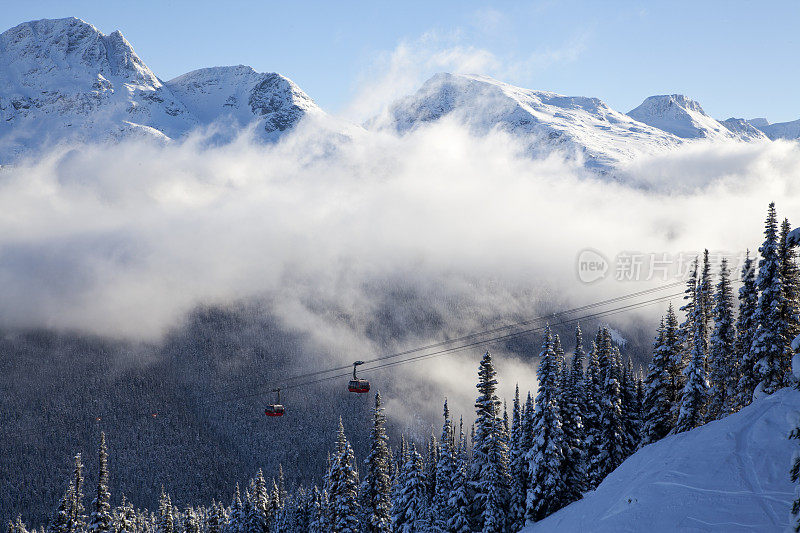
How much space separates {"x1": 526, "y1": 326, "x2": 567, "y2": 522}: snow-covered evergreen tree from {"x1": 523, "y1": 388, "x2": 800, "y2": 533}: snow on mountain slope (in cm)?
960

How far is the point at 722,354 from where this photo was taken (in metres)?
49.4

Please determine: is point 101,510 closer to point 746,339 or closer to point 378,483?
point 378,483

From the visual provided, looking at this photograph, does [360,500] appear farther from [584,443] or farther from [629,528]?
[629,528]

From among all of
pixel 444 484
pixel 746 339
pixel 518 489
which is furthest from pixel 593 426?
pixel 746 339

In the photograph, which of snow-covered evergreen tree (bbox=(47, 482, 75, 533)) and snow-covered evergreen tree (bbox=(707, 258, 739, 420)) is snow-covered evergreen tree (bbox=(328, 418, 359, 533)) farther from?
snow-covered evergreen tree (bbox=(707, 258, 739, 420))

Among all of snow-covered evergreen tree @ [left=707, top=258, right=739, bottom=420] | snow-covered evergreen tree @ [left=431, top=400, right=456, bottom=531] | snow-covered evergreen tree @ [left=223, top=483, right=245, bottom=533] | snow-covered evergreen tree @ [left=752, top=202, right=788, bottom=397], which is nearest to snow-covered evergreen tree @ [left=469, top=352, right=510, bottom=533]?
snow-covered evergreen tree @ [left=431, top=400, right=456, bottom=531]

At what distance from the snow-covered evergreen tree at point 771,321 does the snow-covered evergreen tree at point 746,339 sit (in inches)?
28.0

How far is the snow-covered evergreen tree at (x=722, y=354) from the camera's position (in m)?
48.9

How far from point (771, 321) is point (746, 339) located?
3870 mm

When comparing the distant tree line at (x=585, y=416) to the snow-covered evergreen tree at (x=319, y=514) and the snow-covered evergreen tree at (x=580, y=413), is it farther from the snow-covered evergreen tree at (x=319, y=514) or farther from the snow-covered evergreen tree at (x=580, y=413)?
the snow-covered evergreen tree at (x=319, y=514)

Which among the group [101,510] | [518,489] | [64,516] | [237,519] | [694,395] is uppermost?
[694,395]

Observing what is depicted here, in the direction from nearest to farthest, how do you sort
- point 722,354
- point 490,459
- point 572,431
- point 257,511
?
point 722,354, point 572,431, point 490,459, point 257,511

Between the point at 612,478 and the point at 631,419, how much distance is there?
66.5 ft

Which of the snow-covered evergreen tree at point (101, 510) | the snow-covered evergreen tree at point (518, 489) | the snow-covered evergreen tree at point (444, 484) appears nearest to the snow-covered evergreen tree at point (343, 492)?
the snow-covered evergreen tree at point (444, 484)
